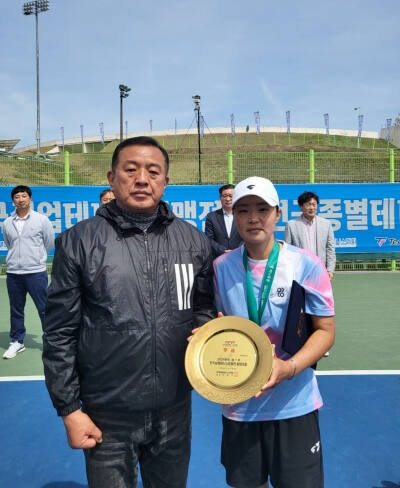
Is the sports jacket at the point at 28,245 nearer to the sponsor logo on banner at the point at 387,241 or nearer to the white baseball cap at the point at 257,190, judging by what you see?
the white baseball cap at the point at 257,190

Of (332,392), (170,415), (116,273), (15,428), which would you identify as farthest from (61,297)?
(332,392)

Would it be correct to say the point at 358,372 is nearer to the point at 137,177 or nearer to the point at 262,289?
the point at 262,289

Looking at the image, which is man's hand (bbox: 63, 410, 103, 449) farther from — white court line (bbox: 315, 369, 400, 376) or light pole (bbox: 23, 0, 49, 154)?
light pole (bbox: 23, 0, 49, 154)

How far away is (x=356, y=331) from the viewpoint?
249 inches

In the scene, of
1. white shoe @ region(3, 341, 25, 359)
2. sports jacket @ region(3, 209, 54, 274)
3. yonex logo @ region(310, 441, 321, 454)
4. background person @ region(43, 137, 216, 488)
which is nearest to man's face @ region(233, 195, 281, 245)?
background person @ region(43, 137, 216, 488)

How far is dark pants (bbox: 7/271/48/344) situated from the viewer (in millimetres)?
5520

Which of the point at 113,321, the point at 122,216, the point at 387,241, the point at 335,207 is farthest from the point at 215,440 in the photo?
the point at 387,241

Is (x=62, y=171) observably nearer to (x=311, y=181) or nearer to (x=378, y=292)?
(x=311, y=181)

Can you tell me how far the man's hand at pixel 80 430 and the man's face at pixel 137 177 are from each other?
86 centimetres

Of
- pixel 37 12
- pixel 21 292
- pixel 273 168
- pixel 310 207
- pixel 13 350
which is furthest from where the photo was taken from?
pixel 37 12

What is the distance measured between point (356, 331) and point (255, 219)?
502 centimetres

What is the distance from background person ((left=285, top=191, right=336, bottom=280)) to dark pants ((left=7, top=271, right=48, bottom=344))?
125 inches

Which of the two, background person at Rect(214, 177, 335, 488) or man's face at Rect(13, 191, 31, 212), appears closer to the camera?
background person at Rect(214, 177, 335, 488)

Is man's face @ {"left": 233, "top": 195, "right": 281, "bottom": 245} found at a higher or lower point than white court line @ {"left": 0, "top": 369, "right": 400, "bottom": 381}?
higher
